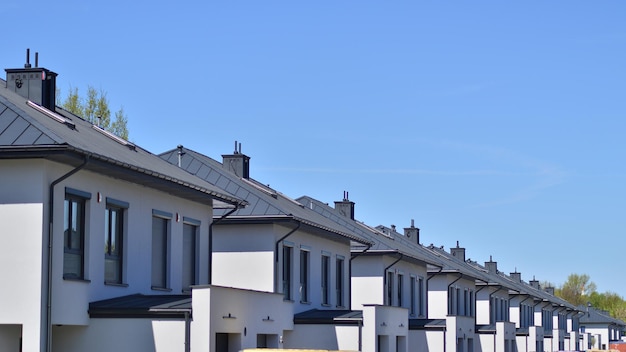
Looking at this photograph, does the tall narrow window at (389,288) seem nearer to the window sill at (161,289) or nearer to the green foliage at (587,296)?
the window sill at (161,289)

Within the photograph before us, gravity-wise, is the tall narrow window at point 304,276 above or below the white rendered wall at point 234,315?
above

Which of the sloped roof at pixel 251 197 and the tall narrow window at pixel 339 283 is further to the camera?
the tall narrow window at pixel 339 283

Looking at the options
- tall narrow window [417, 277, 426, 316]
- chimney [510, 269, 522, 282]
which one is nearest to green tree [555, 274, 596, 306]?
chimney [510, 269, 522, 282]

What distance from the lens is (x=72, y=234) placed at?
2297 cm

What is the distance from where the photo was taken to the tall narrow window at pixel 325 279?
38.6 m

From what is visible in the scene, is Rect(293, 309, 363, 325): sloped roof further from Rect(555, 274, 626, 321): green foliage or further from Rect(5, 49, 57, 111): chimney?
Rect(555, 274, 626, 321): green foliage

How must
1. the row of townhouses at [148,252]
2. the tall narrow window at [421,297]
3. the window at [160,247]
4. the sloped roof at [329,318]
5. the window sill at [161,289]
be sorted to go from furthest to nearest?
1. the tall narrow window at [421,297]
2. the sloped roof at [329,318]
3. the window at [160,247]
4. the window sill at [161,289]
5. the row of townhouses at [148,252]

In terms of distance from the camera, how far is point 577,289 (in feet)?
586

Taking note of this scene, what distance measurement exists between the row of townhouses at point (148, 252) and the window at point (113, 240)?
0.12 ft

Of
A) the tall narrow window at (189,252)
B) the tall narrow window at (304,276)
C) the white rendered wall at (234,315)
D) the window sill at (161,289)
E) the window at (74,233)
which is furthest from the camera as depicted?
the tall narrow window at (304,276)

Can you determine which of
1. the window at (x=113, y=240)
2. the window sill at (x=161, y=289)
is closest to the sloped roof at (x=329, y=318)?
the window sill at (x=161, y=289)

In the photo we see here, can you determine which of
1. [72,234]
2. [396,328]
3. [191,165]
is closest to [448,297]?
[396,328]

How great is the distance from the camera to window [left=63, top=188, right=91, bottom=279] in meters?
22.7

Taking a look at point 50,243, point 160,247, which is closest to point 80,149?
point 50,243
